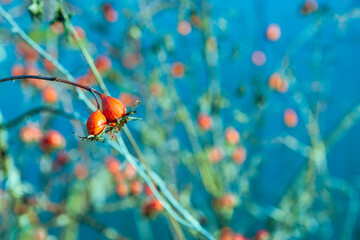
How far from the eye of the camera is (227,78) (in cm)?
334

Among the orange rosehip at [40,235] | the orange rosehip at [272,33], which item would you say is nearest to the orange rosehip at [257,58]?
the orange rosehip at [272,33]

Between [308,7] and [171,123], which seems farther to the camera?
[171,123]

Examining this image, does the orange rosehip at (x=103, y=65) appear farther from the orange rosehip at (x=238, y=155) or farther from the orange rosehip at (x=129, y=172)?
the orange rosehip at (x=238, y=155)

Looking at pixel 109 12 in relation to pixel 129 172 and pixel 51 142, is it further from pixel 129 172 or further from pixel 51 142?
pixel 129 172

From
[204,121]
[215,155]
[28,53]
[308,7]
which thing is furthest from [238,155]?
[28,53]

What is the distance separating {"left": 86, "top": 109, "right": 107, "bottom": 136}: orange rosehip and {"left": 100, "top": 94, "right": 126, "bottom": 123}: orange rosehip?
1cm

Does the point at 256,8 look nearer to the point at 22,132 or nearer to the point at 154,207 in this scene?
the point at 154,207

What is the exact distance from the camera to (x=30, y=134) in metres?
1.82

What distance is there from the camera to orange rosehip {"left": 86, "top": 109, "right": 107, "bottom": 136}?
0.61 meters

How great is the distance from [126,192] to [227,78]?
1.89m

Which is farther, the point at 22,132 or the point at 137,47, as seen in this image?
the point at 137,47

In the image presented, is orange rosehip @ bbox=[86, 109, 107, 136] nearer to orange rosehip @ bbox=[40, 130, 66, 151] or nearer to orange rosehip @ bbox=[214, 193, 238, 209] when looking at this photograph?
orange rosehip @ bbox=[40, 130, 66, 151]

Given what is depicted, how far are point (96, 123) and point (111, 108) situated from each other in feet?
0.12

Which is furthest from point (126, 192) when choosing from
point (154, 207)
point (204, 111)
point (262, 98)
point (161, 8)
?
point (161, 8)
